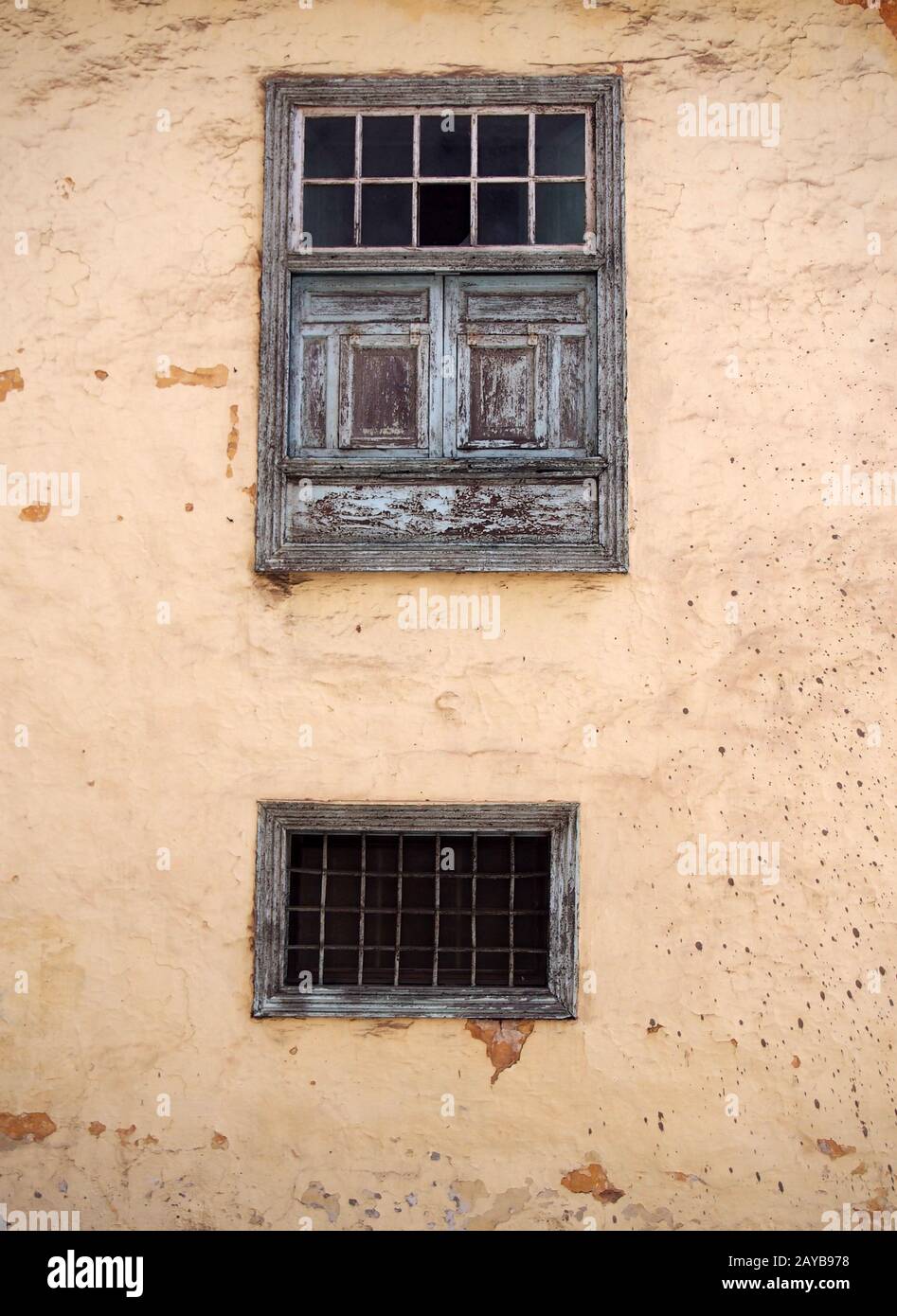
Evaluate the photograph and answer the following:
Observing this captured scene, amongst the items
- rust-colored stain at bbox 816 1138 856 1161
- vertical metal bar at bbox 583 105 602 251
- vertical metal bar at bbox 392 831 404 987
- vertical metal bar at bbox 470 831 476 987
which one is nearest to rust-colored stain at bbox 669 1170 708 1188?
rust-colored stain at bbox 816 1138 856 1161

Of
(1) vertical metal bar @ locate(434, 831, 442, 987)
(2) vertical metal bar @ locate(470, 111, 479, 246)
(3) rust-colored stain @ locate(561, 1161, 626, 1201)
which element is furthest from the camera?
(2) vertical metal bar @ locate(470, 111, 479, 246)

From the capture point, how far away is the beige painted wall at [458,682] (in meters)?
4.11

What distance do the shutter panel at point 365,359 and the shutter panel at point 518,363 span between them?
114 mm

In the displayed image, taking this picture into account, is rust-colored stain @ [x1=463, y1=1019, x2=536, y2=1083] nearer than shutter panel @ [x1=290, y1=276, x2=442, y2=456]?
Yes

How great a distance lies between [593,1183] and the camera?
13.4 feet

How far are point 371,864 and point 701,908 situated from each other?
4.62 feet

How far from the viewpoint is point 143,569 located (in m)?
4.32

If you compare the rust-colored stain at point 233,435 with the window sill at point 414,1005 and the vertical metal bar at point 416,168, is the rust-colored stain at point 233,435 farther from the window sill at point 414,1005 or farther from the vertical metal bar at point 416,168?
the window sill at point 414,1005

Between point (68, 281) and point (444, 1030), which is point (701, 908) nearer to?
point (444, 1030)

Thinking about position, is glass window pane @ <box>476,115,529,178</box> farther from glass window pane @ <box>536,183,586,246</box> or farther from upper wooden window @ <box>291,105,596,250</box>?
glass window pane @ <box>536,183,586,246</box>

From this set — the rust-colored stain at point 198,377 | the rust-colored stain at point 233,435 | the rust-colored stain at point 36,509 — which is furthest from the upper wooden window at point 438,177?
the rust-colored stain at point 36,509

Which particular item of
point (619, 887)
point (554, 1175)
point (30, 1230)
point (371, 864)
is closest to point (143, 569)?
point (371, 864)

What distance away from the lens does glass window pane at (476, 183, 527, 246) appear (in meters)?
4.50

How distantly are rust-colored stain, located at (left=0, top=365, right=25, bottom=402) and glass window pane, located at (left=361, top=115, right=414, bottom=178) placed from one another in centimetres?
178
